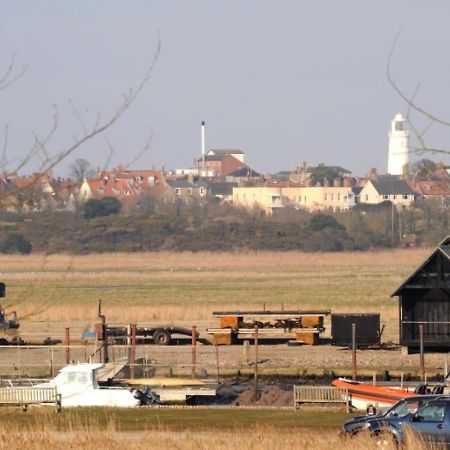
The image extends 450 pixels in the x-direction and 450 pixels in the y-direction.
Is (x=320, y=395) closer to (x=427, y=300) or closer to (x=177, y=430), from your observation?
(x=177, y=430)

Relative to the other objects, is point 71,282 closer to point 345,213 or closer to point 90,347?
point 90,347

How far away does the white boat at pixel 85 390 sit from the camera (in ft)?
119


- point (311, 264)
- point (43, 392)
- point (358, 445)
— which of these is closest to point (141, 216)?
point (311, 264)

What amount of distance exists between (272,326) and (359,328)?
15.7ft

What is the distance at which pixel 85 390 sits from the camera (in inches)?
1449

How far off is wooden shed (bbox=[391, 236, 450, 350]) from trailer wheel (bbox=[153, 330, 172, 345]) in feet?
33.2

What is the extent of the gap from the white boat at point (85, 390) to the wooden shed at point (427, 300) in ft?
44.0

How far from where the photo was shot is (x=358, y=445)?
23.3m

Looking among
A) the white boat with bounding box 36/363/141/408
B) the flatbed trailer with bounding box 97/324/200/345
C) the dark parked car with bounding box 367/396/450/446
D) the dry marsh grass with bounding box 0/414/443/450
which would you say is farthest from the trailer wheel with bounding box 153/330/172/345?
the dark parked car with bounding box 367/396/450/446

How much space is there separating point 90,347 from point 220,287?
51.5 metres

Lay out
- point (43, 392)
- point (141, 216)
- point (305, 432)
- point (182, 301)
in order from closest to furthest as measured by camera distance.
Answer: point (305, 432) < point (43, 392) < point (182, 301) < point (141, 216)

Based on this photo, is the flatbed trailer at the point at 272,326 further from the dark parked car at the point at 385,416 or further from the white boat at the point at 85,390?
the dark parked car at the point at 385,416

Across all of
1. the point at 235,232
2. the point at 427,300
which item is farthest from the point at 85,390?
the point at 235,232

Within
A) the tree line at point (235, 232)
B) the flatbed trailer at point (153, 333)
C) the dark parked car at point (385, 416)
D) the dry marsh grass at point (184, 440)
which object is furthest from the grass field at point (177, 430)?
the tree line at point (235, 232)
